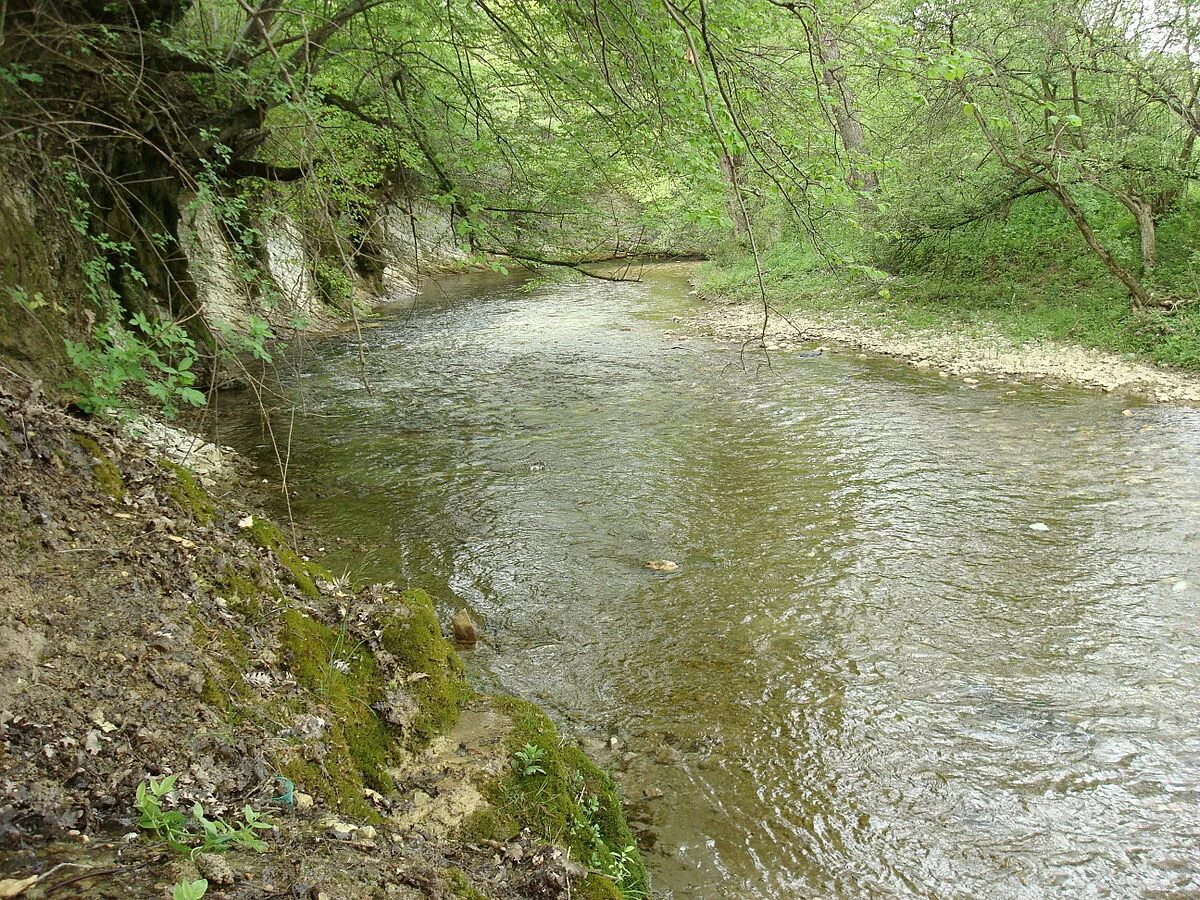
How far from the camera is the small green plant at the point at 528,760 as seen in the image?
3486 mm

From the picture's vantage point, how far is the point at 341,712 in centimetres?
337

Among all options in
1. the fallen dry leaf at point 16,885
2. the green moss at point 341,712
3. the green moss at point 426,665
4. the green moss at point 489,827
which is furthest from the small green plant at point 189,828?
the green moss at point 426,665

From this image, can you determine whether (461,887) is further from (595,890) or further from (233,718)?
(233,718)

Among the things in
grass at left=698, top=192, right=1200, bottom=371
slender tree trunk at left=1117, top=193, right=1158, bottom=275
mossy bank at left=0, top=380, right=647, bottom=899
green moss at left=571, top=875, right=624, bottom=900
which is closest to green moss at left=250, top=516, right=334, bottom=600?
mossy bank at left=0, top=380, right=647, bottom=899

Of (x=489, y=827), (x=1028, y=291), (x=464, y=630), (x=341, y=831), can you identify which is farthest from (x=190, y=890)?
(x=1028, y=291)

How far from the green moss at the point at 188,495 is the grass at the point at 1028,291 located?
352 inches

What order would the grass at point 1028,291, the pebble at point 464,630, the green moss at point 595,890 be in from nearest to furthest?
1. the green moss at point 595,890
2. the pebble at point 464,630
3. the grass at point 1028,291

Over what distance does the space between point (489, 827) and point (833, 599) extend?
3568 mm

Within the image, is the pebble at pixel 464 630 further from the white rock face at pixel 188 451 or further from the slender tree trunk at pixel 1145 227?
the slender tree trunk at pixel 1145 227

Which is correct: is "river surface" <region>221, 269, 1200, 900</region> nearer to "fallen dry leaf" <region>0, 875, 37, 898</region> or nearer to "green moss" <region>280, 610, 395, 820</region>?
"green moss" <region>280, 610, 395, 820</region>

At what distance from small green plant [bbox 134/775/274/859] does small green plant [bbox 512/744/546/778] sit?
1.49 meters

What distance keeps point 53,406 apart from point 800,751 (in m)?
4.75

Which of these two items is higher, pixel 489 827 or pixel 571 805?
pixel 489 827

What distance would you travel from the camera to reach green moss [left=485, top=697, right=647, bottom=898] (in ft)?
10.8
